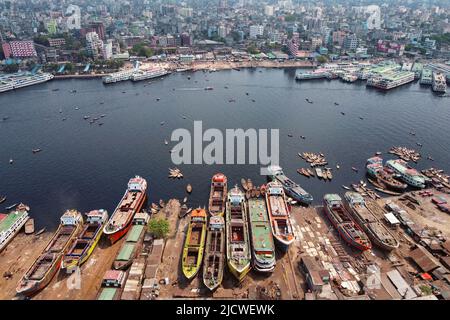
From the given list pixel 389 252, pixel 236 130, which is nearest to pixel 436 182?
pixel 389 252

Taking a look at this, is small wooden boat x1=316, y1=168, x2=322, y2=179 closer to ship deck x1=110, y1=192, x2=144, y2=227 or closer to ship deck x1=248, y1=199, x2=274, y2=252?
ship deck x1=248, y1=199, x2=274, y2=252

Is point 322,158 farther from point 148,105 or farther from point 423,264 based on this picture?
point 148,105

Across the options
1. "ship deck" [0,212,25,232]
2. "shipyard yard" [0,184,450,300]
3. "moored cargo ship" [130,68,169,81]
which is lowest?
"shipyard yard" [0,184,450,300]

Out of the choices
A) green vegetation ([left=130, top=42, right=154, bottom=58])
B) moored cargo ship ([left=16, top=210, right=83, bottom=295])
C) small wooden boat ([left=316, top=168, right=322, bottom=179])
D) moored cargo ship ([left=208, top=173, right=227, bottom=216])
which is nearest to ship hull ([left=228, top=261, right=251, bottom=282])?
moored cargo ship ([left=208, top=173, right=227, bottom=216])

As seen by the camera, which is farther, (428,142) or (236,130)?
(236,130)

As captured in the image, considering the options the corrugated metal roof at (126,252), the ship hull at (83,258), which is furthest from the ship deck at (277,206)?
the ship hull at (83,258)

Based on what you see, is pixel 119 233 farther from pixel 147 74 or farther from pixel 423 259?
pixel 147 74
